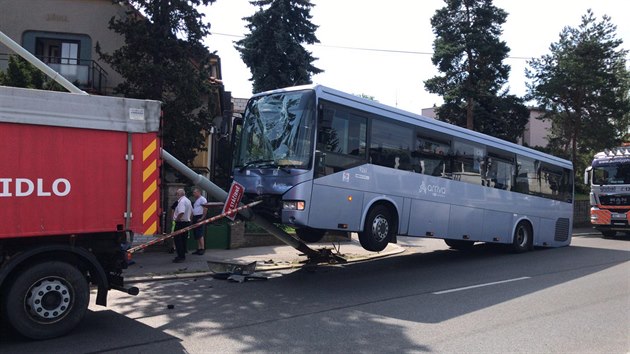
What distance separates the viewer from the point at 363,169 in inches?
364

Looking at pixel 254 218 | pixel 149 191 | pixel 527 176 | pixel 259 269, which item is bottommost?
pixel 259 269

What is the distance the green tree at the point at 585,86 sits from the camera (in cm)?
2677

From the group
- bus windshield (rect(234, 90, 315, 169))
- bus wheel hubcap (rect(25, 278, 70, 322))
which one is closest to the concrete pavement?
bus windshield (rect(234, 90, 315, 169))

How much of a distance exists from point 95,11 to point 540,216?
58.2 ft

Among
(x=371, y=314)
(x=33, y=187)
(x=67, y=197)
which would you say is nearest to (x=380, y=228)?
(x=371, y=314)

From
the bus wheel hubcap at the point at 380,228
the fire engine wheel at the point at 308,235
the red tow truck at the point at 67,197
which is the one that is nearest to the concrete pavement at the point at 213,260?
the fire engine wheel at the point at 308,235

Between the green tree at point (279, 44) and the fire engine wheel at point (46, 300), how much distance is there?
18281mm

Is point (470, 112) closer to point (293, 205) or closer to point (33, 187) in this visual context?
point (293, 205)

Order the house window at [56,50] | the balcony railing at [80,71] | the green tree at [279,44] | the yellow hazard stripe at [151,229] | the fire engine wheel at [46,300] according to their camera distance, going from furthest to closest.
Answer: the green tree at [279,44], the house window at [56,50], the balcony railing at [80,71], the yellow hazard stripe at [151,229], the fire engine wheel at [46,300]

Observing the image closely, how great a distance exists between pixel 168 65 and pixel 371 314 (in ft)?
36.1

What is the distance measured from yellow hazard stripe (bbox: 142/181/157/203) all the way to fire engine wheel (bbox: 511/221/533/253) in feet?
37.7

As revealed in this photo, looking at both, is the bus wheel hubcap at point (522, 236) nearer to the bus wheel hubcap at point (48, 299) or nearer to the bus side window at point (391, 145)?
the bus side window at point (391, 145)

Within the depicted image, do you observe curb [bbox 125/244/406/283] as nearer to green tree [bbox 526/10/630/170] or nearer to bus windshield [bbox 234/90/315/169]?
bus windshield [bbox 234/90/315/169]

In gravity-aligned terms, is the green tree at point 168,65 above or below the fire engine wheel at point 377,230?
above
